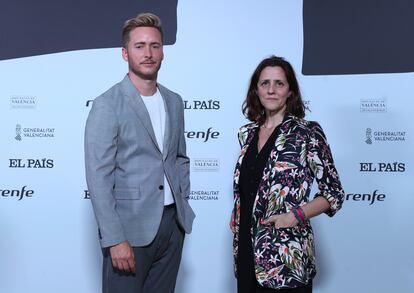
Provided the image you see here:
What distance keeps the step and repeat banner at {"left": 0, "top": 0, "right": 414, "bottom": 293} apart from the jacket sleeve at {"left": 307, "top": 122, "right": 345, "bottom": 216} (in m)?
1.28

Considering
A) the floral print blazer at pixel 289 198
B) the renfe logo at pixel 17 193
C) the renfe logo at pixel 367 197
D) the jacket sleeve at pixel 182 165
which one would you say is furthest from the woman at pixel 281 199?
the renfe logo at pixel 17 193

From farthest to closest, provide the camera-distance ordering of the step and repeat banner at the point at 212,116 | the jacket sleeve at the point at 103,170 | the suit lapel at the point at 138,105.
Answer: the step and repeat banner at the point at 212,116 < the suit lapel at the point at 138,105 < the jacket sleeve at the point at 103,170

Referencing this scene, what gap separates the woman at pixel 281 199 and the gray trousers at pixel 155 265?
266mm

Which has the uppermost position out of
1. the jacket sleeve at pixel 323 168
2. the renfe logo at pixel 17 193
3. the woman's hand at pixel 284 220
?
the jacket sleeve at pixel 323 168

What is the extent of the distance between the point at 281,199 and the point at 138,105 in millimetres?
666

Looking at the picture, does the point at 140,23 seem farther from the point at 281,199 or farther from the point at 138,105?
the point at 281,199

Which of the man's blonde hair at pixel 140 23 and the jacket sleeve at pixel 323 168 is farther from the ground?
the man's blonde hair at pixel 140 23

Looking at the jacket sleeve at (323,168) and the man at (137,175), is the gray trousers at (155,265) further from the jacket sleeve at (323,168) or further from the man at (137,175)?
the jacket sleeve at (323,168)

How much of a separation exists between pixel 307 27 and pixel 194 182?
125 cm

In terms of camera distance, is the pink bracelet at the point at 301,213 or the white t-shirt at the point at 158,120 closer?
the pink bracelet at the point at 301,213

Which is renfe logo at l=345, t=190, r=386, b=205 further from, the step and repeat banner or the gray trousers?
the gray trousers

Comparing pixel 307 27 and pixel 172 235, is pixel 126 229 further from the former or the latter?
pixel 307 27

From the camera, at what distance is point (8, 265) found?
329 centimetres

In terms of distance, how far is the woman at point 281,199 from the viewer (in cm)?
189
